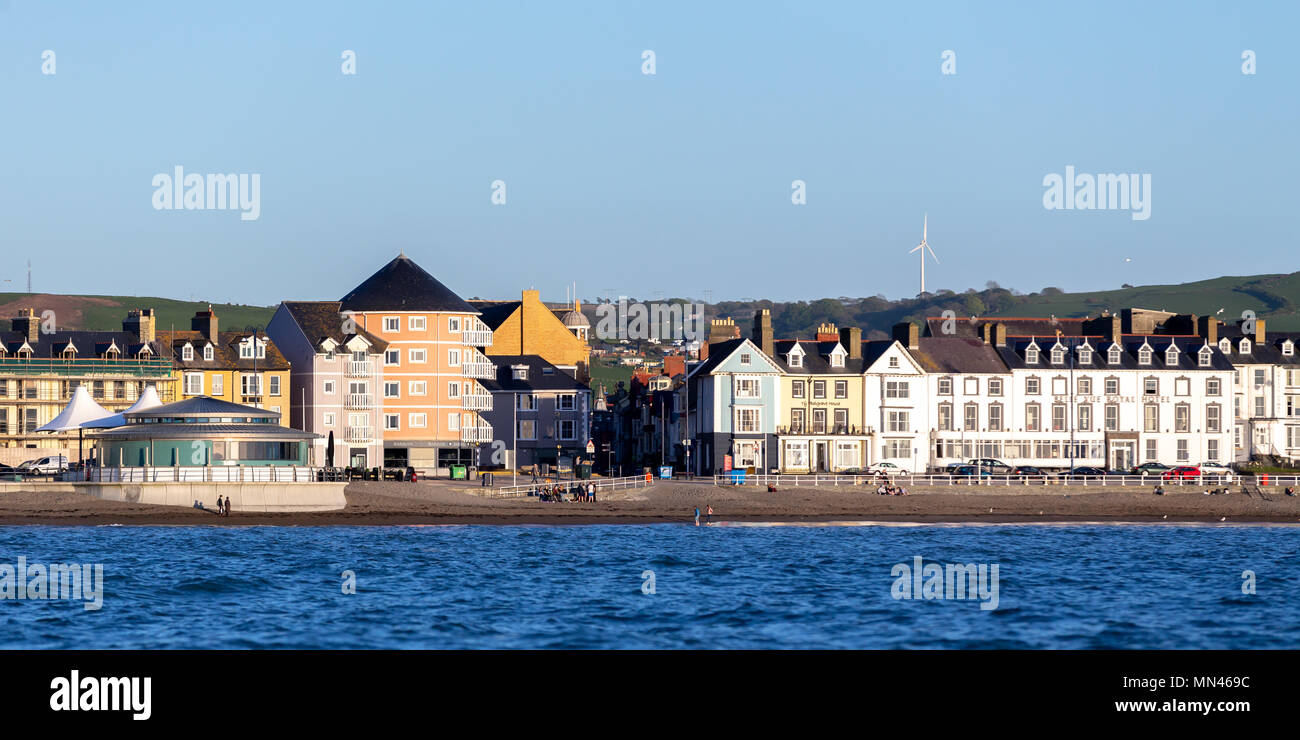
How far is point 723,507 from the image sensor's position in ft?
258

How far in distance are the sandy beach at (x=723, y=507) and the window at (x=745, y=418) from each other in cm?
1528

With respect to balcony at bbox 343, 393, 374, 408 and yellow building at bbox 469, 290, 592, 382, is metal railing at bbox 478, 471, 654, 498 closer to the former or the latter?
balcony at bbox 343, 393, 374, 408

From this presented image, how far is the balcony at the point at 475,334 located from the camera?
108750 mm

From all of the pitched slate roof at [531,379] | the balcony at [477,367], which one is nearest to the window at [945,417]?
the pitched slate roof at [531,379]

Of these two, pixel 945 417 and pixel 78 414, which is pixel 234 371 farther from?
pixel 945 417

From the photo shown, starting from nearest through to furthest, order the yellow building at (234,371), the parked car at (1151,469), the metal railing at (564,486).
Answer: the metal railing at (564,486) < the parked car at (1151,469) < the yellow building at (234,371)

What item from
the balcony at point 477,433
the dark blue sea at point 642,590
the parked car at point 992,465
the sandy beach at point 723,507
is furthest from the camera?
the balcony at point 477,433

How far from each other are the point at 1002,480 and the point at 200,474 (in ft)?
139

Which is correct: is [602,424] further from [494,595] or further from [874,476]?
[494,595]

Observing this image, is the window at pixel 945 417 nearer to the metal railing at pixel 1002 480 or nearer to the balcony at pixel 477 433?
the metal railing at pixel 1002 480

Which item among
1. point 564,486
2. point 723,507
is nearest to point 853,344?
point 564,486

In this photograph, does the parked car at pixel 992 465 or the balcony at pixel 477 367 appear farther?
the balcony at pixel 477 367
